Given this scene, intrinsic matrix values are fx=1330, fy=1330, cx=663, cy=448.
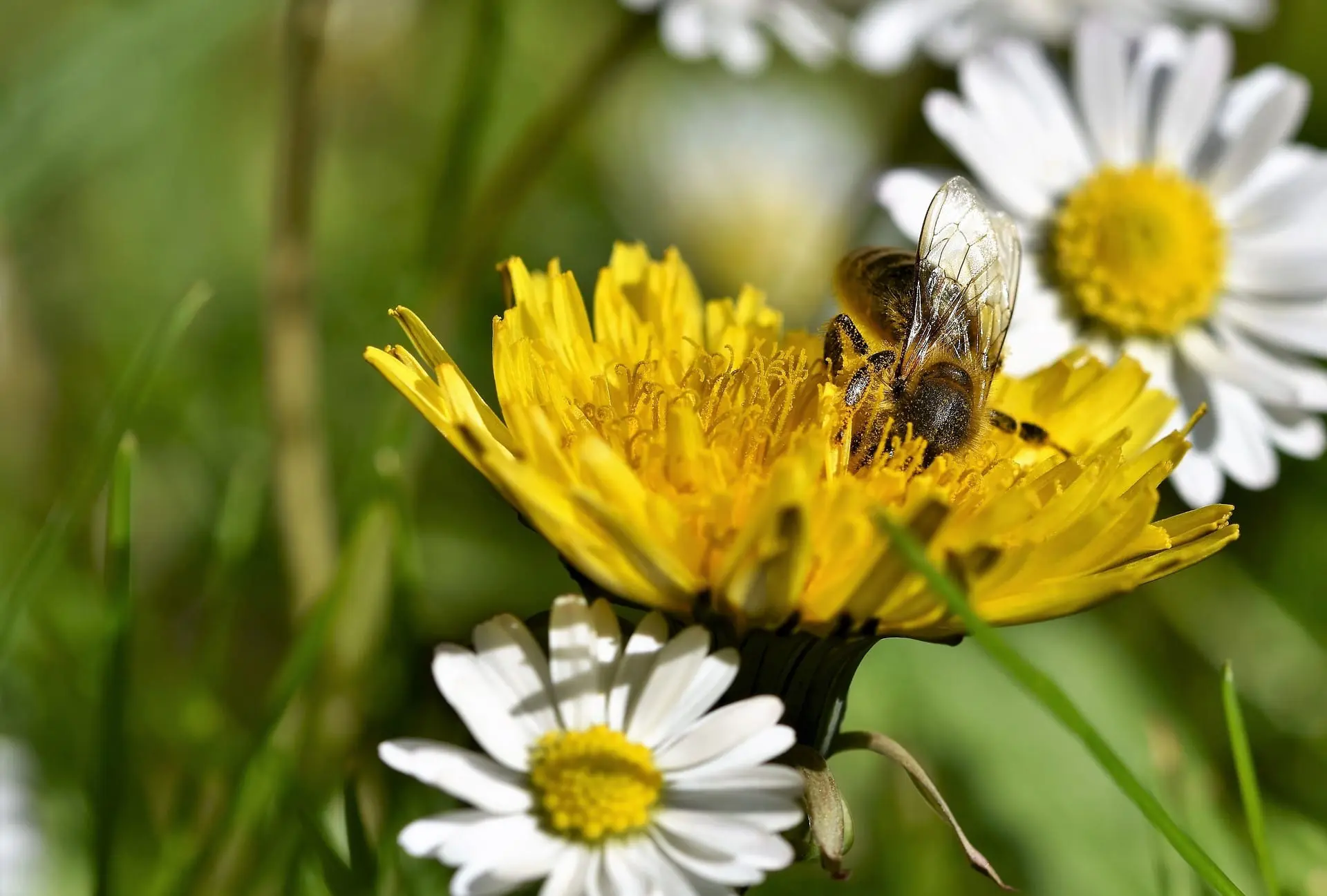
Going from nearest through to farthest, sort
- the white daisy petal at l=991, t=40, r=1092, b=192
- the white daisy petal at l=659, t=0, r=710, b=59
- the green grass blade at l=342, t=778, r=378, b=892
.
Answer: the green grass blade at l=342, t=778, r=378, b=892
the white daisy petal at l=991, t=40, r=1092, b=192
the white daisy petal at l=659, t=0, r=710, b=59

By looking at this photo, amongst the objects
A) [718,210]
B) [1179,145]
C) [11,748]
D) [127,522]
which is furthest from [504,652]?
[718,210]

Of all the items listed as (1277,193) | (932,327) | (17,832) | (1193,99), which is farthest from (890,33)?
(17,832)

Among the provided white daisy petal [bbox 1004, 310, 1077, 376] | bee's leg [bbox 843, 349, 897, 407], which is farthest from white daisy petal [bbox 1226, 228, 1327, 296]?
bee's leg [bbox 843, 349, 897, 407]

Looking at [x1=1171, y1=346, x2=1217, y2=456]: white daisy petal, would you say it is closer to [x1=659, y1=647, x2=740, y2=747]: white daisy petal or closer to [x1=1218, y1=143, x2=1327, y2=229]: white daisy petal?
[x1=1218, y1=143, x2=1327, y2=229]: white daisy petal

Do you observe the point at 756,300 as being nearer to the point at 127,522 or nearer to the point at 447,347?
the point at 127,522

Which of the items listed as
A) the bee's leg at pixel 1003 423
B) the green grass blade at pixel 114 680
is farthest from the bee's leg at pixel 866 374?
the green grass blade at pixel 114 680

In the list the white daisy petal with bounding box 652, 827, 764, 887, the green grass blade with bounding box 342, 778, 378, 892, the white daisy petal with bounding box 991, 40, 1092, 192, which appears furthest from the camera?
the white daisy petal with bounding box 991, 40, 1092, 192
